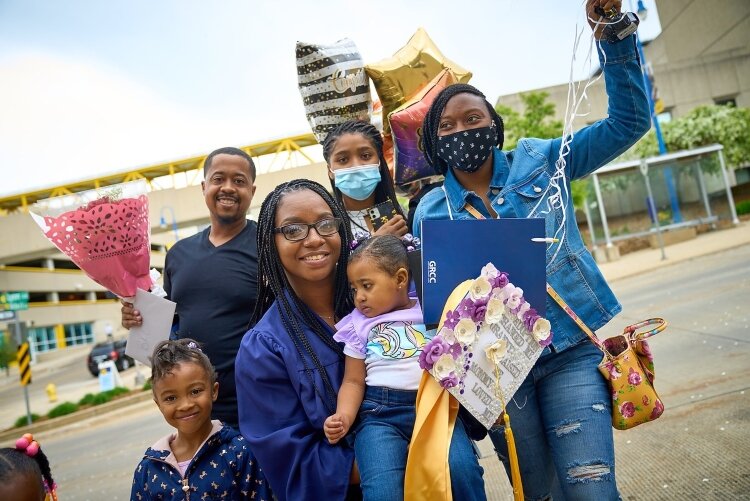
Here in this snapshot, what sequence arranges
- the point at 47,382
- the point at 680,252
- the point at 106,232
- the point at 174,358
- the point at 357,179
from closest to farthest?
the point at 174,358, the point at 106,232, the point at 357,179, the point at 680,252, the point at 47,382

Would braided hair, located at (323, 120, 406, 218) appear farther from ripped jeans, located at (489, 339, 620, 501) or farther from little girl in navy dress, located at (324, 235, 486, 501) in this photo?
ripped jeans, located at (489, 339, 620, 501)

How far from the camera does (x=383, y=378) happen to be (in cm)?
181

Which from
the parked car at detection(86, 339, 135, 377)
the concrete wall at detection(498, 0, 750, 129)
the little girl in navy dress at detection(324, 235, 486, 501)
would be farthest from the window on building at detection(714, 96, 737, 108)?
the little girl in navy dress at detection(324, 235, 486, 501)

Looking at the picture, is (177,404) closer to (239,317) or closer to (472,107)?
(239,317)

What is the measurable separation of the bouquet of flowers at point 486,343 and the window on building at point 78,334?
44.9m

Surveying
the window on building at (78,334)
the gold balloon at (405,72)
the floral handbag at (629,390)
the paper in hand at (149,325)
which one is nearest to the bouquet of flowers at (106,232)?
the paper in hand at (149,325)

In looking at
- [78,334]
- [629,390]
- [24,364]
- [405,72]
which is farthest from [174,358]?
[78,334]

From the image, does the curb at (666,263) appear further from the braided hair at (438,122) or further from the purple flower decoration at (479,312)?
the purple flower decoration at (479,312)

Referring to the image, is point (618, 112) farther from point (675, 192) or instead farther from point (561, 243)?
point (675, 192)

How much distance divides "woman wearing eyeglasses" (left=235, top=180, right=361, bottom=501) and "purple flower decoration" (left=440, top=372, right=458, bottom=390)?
1.37 ft

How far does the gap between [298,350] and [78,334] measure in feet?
151

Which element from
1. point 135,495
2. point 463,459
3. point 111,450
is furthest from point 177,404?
point 111,450

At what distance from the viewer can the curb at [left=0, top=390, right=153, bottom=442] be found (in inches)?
502

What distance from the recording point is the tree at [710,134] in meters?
24.8
